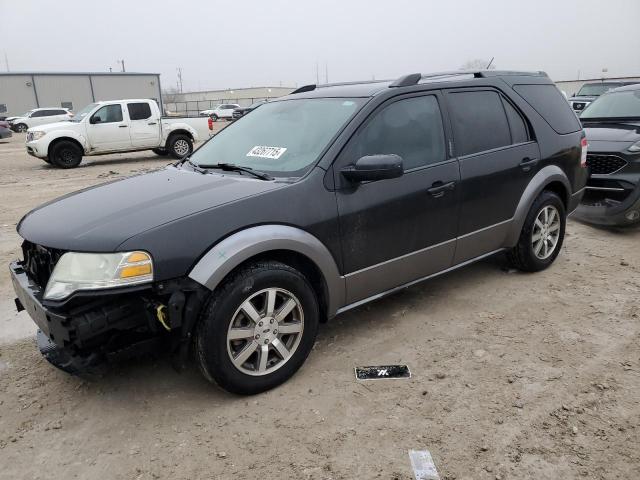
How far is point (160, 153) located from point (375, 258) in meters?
13.7

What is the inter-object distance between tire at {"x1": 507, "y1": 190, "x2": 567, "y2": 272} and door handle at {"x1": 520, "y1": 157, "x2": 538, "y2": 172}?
0.34m

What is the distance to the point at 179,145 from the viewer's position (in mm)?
15195

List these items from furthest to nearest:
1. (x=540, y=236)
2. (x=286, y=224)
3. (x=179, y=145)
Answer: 1. (x=179, y=145)
2. (x=540, y=236)
3. (x=286, y=224)

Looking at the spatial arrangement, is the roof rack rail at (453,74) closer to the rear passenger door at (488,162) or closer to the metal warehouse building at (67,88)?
the rear passenger door at (488,162)

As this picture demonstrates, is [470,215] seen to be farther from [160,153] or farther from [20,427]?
[160,153]

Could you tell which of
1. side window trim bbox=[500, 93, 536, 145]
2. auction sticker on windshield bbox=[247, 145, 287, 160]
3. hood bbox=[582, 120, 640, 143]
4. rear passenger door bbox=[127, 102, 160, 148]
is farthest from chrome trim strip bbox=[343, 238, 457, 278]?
rear passenger door bbox=[127, 102, 160, 148]

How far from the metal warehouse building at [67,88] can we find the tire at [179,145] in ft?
112

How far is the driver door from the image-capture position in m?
13.8

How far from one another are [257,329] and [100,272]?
89 cm

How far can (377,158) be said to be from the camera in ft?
10.2

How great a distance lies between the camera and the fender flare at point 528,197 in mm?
4371

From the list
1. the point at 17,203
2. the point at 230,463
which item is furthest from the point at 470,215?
the point at 17,203

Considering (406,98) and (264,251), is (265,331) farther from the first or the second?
(406,98)

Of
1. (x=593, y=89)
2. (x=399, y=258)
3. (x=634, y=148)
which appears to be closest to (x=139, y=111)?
(x=634, y=148)
